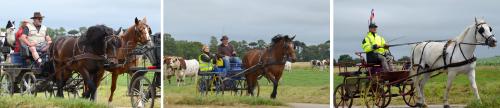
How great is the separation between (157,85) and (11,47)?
1.94m

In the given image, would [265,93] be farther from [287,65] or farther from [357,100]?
[357,100]

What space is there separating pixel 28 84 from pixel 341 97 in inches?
150

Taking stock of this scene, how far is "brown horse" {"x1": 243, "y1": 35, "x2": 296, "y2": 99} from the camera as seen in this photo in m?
6.87

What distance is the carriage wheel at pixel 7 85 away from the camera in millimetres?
8398

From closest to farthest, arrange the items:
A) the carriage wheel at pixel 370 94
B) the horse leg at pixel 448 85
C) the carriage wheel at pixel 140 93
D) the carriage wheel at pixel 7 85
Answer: the horse leg at pixel 448 85, the carriage wheel at pixel 370 94, the carriage wheel at pixel 140 93, the carriage wheel at pixel 7 85

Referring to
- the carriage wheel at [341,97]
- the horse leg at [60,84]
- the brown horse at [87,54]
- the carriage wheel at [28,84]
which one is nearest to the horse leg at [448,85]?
the carriage wheel at [341,97]

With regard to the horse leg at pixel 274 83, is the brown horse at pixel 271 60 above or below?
above

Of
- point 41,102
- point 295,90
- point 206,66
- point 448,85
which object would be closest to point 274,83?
point 295,90

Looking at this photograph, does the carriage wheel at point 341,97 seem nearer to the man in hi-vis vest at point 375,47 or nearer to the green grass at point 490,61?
the man in hi-vis vest at point 375,47

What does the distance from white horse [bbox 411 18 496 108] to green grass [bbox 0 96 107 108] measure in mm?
3413

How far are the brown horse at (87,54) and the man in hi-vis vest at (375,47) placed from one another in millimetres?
2615

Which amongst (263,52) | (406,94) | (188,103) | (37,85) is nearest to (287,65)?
(263,52)

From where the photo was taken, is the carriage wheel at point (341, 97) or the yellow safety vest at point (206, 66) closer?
the carriage wheel at point (341, 97)

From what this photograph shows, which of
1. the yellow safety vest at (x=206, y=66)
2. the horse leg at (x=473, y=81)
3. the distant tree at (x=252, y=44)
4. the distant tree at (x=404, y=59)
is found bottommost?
the horse leg at (x=473, y=81)
